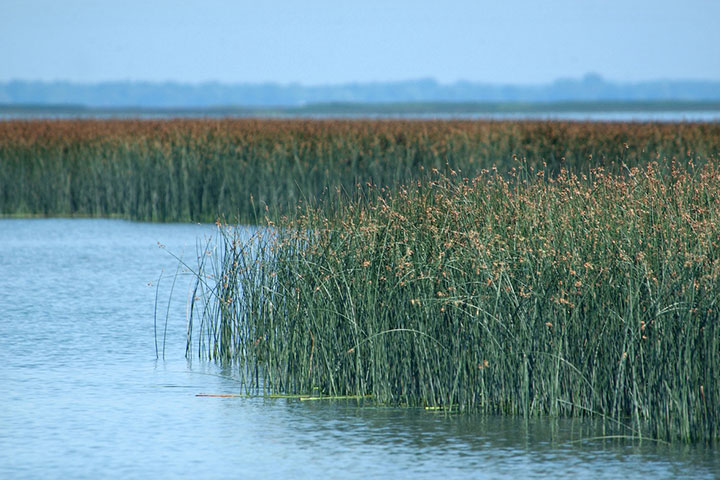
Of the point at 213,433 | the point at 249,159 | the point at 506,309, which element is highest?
the point at 249,159

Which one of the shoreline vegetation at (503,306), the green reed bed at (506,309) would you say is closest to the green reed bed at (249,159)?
the shoreline vegetation at (503,306)

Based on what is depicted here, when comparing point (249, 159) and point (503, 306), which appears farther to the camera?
point (249, 159)

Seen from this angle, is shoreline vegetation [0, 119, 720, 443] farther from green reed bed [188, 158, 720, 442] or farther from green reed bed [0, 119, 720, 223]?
green reed bed [0, 119, 720, 223]

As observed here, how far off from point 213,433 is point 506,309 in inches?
103

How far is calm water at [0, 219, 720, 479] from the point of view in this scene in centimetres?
757

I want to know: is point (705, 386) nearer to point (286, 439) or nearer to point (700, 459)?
point (700, 459)

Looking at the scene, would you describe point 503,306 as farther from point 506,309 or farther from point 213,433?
point 213,433

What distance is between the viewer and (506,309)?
916 centimetres

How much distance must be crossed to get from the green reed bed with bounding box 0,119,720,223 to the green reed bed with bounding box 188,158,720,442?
13.3 m

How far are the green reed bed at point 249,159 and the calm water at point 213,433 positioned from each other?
41.5 ft

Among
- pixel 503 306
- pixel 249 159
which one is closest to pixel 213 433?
pixel 503 306

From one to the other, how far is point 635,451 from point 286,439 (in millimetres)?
2592

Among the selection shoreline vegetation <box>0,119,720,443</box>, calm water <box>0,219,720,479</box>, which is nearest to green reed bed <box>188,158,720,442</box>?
shoreline vegetation <box>0,119,720,443</box>

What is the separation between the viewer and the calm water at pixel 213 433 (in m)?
7.57
